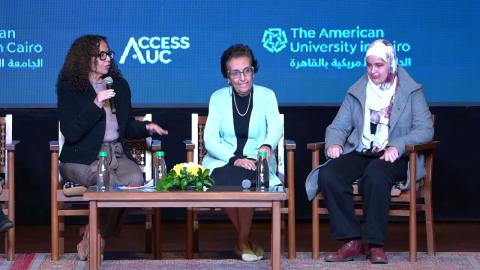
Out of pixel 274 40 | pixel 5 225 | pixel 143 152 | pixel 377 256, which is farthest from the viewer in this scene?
pixel 274 40

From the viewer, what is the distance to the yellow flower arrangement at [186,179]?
17.9 ft

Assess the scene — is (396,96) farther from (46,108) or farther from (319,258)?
(46,108)

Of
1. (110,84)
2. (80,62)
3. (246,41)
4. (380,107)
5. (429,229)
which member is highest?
(246,41)

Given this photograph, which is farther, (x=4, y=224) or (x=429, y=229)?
(x=429, y=229)

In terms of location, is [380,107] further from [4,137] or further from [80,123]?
[4,137]

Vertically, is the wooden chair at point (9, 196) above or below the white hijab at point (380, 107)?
below

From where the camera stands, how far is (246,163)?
605 cm

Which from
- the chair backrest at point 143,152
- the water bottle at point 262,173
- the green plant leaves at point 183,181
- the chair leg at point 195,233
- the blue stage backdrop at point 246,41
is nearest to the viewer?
the green plant leaves at point 183,181

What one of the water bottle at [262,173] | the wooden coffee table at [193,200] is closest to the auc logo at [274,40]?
the water bottle at [262,173]

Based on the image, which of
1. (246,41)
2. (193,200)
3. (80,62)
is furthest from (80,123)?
(246,41)

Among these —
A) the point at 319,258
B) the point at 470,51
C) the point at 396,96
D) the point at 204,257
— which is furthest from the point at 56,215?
the point at 470,51

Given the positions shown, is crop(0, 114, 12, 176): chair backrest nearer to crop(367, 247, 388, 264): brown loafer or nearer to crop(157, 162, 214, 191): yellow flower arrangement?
crop(157, 162, 214, 191): yellow flower arrangement

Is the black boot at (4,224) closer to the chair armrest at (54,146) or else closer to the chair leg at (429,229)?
the chair armrest at (54,146)

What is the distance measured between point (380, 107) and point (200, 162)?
1025 mm
